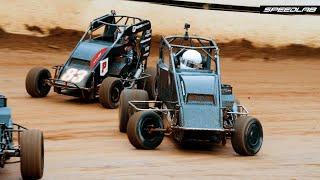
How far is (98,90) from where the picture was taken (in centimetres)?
1396

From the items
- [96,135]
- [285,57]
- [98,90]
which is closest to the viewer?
[96,135]

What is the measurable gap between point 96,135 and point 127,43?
11.4 feet

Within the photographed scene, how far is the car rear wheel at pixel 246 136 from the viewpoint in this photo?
10.2 m

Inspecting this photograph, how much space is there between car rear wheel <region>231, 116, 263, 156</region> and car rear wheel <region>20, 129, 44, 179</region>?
111 inches

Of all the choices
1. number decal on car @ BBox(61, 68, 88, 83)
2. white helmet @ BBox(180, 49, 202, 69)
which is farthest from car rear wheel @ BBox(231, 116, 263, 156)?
number decal on car @ BBox(61, 68, 88, 83)

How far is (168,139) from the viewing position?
37.0 ft

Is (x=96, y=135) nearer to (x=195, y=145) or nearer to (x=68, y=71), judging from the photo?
(x=195, y=145)

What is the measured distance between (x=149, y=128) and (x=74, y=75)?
12.3ft

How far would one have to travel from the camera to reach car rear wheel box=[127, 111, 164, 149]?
1029 cm

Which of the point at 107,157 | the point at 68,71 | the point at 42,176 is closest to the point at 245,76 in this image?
the point at 68,71

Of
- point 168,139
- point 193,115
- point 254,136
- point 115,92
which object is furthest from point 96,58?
point 254,136

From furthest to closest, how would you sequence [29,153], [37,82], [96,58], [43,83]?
[43,83]
[37,82]
[96,58]
[29,153]

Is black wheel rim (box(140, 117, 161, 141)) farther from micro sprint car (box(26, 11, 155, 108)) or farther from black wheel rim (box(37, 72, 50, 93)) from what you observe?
black wheel rim (box(37, 72, 50, 93))

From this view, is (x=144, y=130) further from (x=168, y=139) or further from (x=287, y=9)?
(x=287, y=9)
